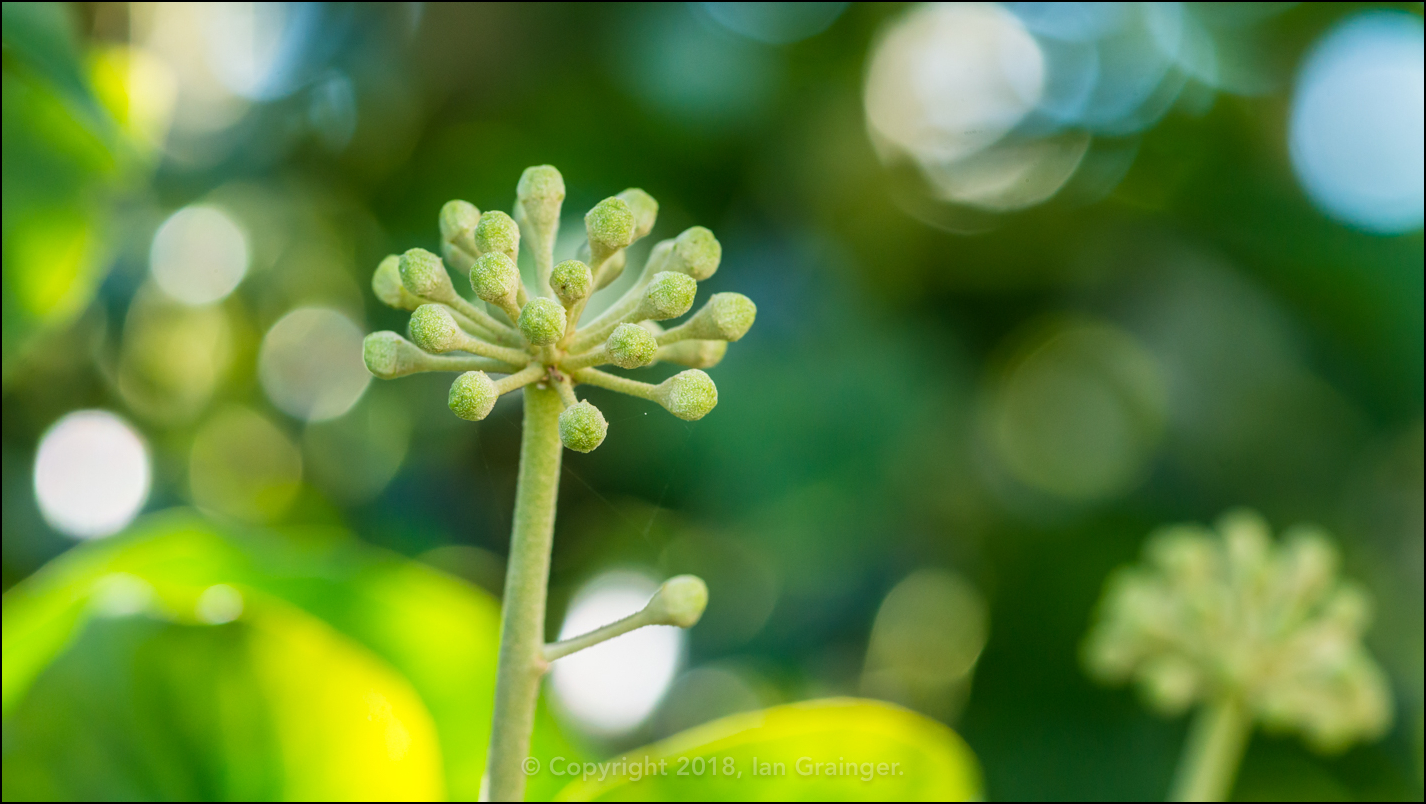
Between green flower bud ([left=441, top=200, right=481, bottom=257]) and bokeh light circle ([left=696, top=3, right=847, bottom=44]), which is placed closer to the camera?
green flower bud ([left=441, top=200, right=481, bottom=257])

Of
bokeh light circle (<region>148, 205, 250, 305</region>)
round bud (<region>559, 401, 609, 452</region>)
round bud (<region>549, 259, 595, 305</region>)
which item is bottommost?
→ round bud (<region>559, 401, 609, 452</region>)

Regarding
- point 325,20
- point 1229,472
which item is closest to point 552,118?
point 325,20

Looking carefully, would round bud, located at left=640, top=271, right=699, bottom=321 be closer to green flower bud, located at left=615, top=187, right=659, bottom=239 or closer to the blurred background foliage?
green flower bud, located at left=615, top=187, right=659, bottom=239

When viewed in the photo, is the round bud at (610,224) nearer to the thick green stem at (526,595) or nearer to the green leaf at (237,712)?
the thick green stem at (526,595)

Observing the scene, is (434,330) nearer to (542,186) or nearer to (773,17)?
(542,186)

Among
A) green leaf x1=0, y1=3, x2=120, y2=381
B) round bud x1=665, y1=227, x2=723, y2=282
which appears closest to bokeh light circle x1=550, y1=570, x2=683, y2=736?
green leaf x1=0, y1=3, x2=120, y2=381

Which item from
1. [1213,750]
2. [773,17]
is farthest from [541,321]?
[773,17]
